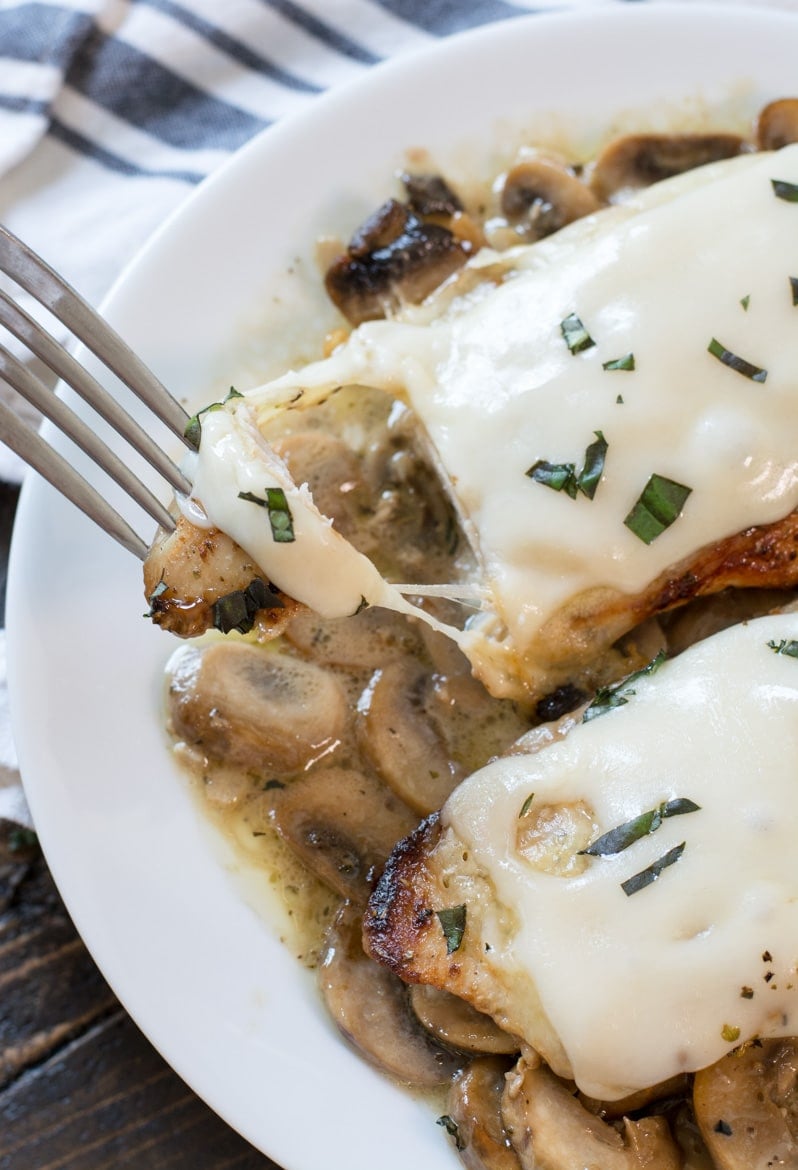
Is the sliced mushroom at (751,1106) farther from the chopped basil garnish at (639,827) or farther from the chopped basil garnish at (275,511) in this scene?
the chopped basil garnish at (275,511)

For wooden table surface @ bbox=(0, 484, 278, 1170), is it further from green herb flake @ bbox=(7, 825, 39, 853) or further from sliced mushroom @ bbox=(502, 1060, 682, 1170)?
sliced mushroom @ bbox=(502, 1060, 682, 1170)

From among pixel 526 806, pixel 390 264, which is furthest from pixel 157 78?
pixel 526 806

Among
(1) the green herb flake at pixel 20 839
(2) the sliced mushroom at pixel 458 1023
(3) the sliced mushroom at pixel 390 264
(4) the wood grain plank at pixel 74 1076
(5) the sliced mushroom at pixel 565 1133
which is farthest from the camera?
(3) the sliced mushroom at pixel 390 264

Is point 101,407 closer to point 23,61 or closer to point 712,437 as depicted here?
point 712,437

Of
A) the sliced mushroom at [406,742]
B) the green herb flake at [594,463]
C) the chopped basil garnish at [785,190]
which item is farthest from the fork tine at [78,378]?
the chopped basil garnish at [785,190]

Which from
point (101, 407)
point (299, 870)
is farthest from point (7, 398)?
point (299, 870)

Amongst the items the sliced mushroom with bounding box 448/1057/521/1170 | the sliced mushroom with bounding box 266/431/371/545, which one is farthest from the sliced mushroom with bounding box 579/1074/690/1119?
the sliced mushroom with bounding box 266/431/371/545
